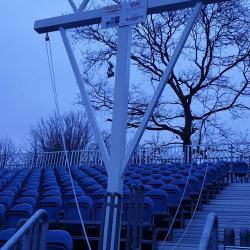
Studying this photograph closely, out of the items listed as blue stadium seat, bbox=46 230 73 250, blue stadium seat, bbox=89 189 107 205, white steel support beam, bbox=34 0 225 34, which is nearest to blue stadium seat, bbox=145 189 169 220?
blue stadium seat, bbox=89 189 107 205

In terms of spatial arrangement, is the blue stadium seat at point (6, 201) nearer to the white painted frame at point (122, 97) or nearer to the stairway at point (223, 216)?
the stairway at point (223, 216)

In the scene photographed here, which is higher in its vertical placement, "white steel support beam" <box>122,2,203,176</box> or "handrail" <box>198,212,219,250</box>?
"white steel support beam" <box>122,2,203,176</box>

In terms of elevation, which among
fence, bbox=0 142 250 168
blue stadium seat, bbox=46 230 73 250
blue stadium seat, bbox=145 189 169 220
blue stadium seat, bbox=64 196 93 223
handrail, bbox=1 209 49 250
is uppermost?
fence, bbox=0 142 250 168

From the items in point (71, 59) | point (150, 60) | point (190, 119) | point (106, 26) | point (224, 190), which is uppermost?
point (150, 60)

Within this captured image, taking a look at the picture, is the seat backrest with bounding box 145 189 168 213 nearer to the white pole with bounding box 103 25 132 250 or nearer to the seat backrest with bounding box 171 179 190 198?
the seat backrest with bounding box 171 179 190 198

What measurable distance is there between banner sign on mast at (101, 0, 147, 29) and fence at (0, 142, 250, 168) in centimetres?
969

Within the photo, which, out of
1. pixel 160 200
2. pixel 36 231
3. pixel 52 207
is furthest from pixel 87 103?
pixel 160 200

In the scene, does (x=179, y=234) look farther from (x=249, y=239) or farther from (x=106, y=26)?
(x=106, y=26)

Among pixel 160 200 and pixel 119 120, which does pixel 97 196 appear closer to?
pixel 160 200

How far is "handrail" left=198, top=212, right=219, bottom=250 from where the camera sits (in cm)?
235

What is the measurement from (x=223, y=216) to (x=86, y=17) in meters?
4.88

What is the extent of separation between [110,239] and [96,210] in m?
2.32

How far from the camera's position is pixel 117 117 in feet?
15.9

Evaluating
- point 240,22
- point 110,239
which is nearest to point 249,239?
point 110,239
